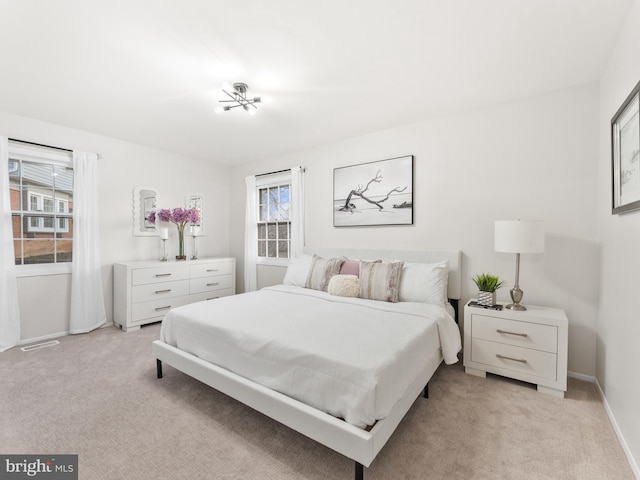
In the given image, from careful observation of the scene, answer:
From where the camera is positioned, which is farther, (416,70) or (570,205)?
(570,205)

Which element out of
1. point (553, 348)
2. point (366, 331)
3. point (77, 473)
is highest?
point (366, 331)

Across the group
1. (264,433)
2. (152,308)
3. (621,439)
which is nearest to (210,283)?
(152,308)

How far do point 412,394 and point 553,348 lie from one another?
119cm

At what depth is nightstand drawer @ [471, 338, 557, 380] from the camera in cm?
208

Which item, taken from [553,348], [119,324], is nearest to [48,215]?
[119,324]

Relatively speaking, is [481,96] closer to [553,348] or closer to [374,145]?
[374,145]

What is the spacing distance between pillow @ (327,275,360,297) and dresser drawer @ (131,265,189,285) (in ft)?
7.17

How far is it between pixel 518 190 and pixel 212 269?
153 inches

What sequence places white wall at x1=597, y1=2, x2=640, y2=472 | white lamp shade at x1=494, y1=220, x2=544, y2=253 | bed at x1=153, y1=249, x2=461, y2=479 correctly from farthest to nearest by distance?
white lamp shade at x1=494, y1=220, x2=544, y2=253 < white wall at x1=597, y1=2, x2=640, y2=472 < bed at x1=153, y1=249, x2=461, y2=479

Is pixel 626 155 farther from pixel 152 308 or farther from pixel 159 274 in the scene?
pixel 152 308

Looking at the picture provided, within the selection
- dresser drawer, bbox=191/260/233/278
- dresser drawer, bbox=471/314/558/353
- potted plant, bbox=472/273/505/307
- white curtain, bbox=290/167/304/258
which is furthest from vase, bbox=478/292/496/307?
dresser drawer, bbox=191/260/233/278

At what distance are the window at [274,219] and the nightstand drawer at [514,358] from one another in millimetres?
2736

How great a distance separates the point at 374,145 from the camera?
342 cm

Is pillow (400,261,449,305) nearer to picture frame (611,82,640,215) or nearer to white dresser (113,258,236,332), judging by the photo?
picture frame (611,82,640,215)
